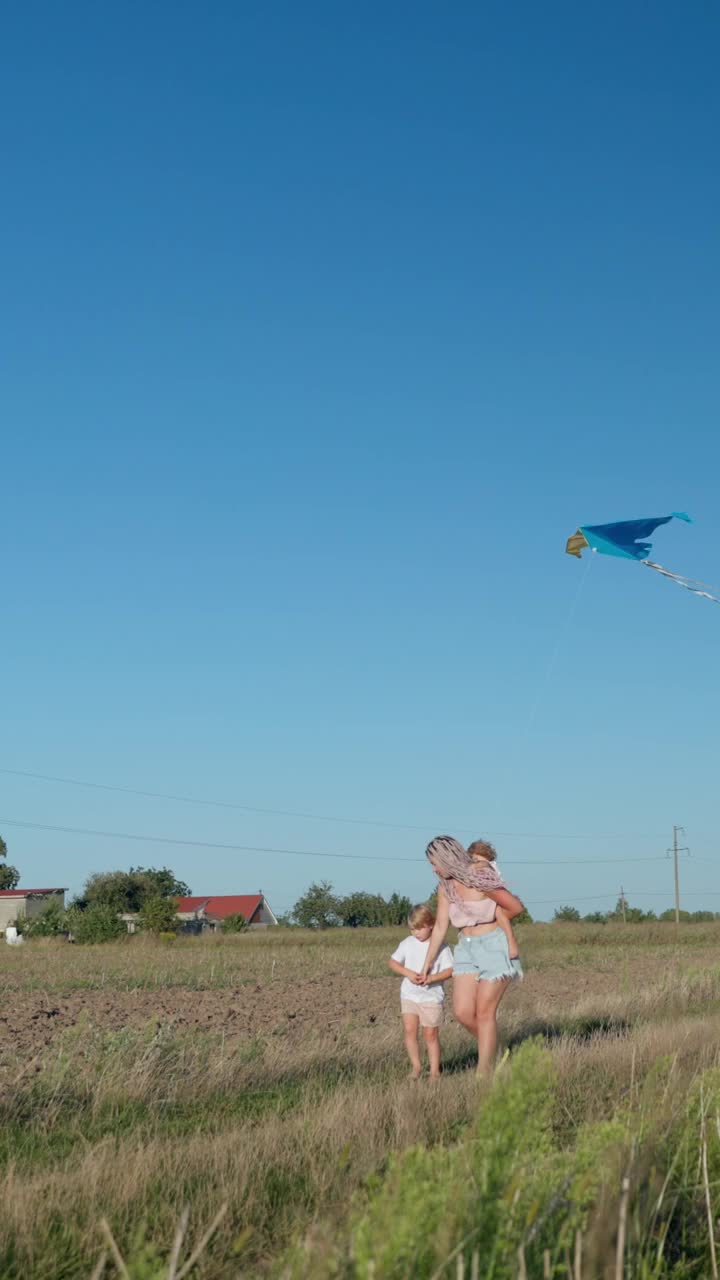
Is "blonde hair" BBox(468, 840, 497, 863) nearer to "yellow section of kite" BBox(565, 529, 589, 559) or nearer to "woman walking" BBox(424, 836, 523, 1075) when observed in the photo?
"woman walking" BBox(424, 836, 523, 1075)

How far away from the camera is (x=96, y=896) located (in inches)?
3492

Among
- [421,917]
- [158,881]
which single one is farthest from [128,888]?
[421,917]

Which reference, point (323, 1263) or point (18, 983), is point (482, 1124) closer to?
point (323, 1263)

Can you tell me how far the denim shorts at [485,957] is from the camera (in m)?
8.70

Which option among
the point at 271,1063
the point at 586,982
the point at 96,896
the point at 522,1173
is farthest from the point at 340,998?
the point at 96,896

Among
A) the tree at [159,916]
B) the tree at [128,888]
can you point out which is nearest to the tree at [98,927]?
the tree at [159,916]

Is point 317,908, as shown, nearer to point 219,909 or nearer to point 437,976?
point 219,909

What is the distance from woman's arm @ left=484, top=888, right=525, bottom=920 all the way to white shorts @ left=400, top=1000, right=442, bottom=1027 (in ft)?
4.67

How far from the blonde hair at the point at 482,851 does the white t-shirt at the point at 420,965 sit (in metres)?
1.08

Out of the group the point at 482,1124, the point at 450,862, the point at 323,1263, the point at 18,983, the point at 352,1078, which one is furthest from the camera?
the point at 18,983

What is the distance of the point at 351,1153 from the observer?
18.7ft

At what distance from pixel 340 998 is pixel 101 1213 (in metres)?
16.1

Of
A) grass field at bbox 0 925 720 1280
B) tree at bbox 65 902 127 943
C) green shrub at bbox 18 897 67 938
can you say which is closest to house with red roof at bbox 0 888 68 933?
green shrub at bbox 18 897 67 938

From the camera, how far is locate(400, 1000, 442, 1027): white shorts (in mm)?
9789
